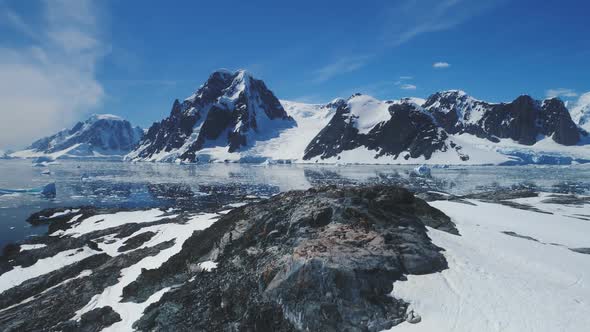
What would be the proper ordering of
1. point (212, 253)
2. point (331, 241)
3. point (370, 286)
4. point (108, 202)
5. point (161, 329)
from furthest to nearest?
point (108, 202) < point (212, 253) < point (331, 241) < point (161, 329) < point (370, 286)

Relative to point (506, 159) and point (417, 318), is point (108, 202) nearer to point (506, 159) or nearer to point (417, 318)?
point (417, 318)

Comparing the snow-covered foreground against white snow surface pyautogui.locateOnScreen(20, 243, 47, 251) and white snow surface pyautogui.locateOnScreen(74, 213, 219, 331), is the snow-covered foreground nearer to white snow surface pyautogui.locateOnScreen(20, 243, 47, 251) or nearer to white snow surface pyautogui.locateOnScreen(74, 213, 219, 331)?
white snow surface pyautogui.locateOnScreen(74, 213, 219, 331)

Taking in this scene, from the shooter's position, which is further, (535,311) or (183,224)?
(183,224)

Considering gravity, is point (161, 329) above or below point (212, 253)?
below

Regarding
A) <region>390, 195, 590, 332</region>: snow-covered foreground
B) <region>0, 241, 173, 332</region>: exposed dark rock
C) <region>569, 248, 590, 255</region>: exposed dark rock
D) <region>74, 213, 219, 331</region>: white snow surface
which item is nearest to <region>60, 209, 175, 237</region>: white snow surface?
<region>74, 213, 219, 331</region>: white snow surface

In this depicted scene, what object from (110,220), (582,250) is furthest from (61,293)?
(582,250)

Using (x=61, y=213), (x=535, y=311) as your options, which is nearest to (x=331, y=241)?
(x=535, y=311)
